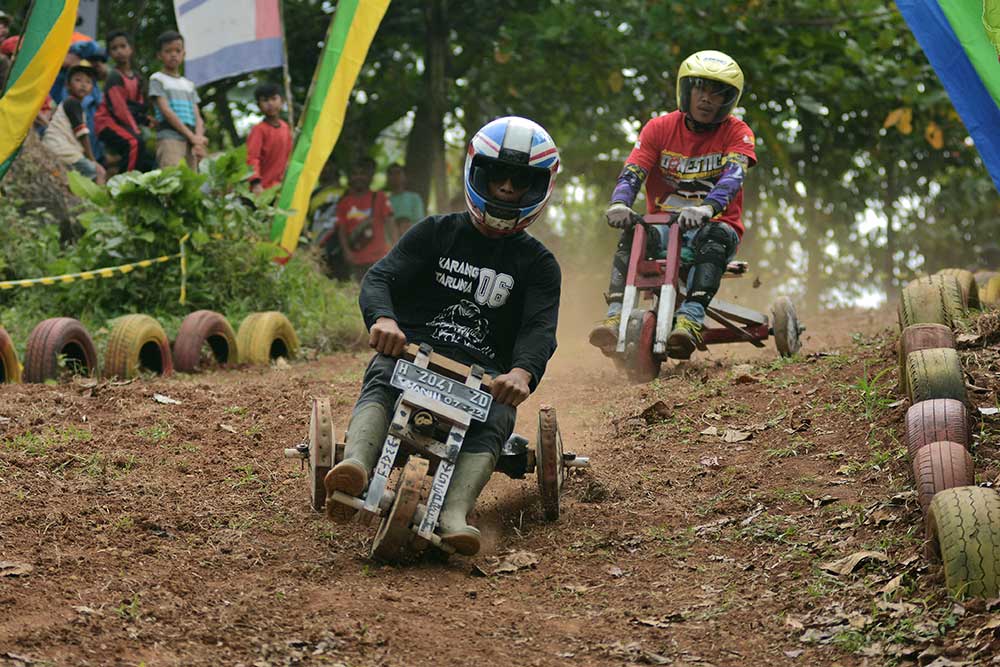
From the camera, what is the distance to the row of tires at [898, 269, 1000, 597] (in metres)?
4.18

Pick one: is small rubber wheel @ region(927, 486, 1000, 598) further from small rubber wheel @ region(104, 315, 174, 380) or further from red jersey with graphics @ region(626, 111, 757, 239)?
small rubber wheel @ region(104, 315, 174, 380)

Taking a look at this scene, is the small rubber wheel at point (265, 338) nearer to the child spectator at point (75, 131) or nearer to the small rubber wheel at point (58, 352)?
the small rubber wheel at point (58, 352)

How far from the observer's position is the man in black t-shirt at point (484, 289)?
5.25 meters

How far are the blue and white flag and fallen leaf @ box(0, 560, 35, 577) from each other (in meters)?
7.93

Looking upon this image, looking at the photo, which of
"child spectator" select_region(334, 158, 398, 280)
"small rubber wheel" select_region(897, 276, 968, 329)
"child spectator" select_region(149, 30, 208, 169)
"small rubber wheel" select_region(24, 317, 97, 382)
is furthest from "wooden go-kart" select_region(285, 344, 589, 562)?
"child spectator" select_region(334, 158, 398, 280)

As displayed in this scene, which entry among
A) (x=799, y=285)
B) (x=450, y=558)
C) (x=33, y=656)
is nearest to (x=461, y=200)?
(x=799, y=285)

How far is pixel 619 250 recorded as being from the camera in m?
8.92

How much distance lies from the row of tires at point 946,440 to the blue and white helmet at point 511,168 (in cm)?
175

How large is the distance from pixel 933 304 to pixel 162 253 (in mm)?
5983

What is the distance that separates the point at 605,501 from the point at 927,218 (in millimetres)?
15682

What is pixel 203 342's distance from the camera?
9.18m

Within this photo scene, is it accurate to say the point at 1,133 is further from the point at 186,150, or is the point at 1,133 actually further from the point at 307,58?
the point at 307,58

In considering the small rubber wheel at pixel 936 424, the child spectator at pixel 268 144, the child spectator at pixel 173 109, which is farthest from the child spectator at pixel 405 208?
the small rubber wheel at pixel 936 424

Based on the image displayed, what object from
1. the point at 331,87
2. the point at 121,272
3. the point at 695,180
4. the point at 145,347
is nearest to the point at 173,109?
the point at 331,87
